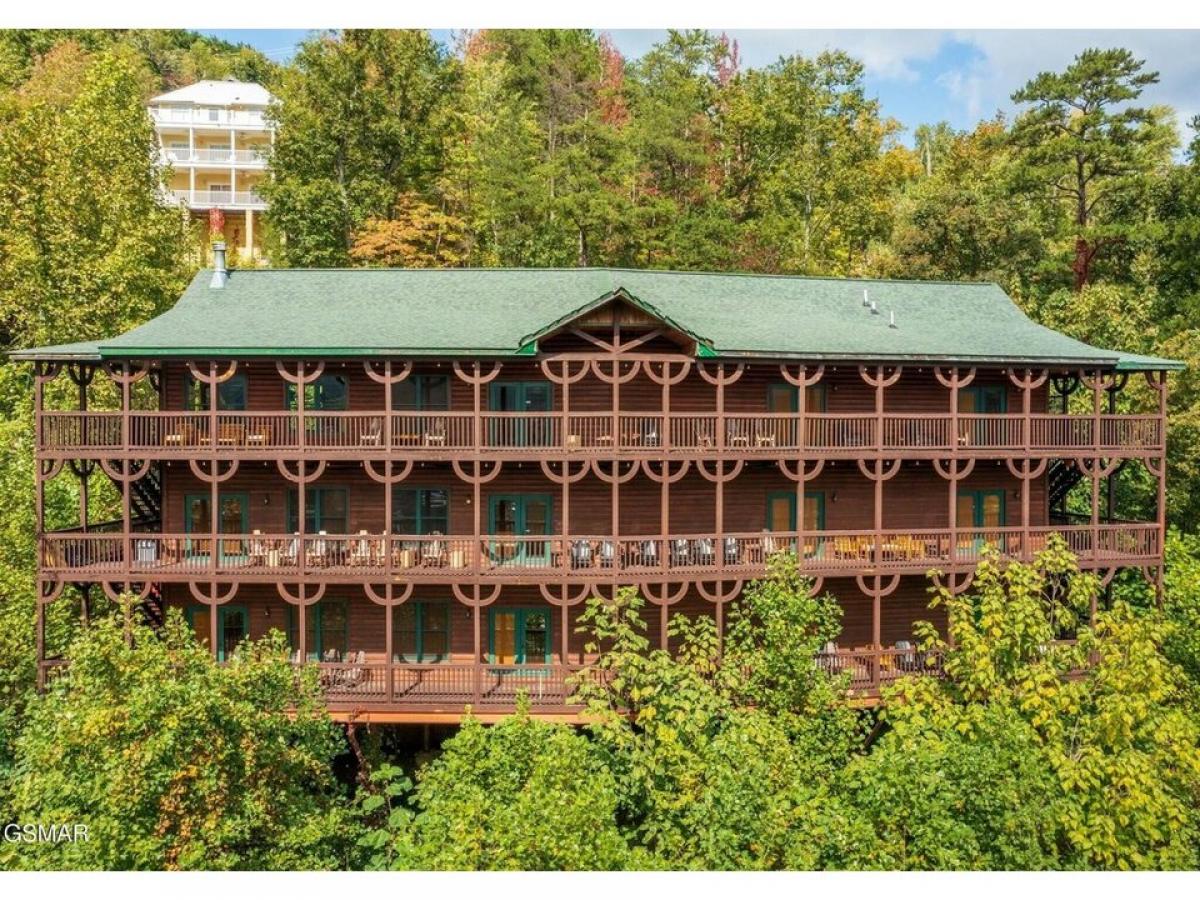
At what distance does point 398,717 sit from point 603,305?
10.7 metres

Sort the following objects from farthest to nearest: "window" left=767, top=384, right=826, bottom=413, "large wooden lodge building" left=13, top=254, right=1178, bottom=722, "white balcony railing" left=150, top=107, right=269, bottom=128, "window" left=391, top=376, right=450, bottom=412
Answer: "white balcony railing" left=150, top=107, right=269, bottom=128, "window" left=767, top=384, right=826, bottom=413, "window" left=391, top=376, right=450, bottom=412, "large wooden lodge building" left=13, top=254, right=1178, bottom=722

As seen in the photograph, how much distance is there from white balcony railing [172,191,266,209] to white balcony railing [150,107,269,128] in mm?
5145

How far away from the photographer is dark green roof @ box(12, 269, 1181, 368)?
20.9 m

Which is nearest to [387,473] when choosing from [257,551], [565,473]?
[257,551]

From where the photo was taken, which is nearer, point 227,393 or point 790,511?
point 227,393

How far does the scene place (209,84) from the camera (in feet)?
213

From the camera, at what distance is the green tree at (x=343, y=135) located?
42.7 metres

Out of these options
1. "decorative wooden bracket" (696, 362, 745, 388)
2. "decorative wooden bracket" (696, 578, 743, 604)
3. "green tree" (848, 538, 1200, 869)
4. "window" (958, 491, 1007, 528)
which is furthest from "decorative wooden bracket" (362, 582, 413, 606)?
"window" (958, 491, 1007, 528)

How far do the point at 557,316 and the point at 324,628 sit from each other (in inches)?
400

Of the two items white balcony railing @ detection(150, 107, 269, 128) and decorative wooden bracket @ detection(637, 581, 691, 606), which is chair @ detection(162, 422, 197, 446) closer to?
decorative wooden bracket @ detection(637, 581, 691, 606)

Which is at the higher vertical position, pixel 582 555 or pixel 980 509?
pixel 980 509

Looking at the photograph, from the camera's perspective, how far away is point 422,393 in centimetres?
2295

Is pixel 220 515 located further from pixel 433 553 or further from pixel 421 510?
pixel 433 553

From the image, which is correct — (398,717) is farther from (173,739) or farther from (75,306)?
(75,306)
